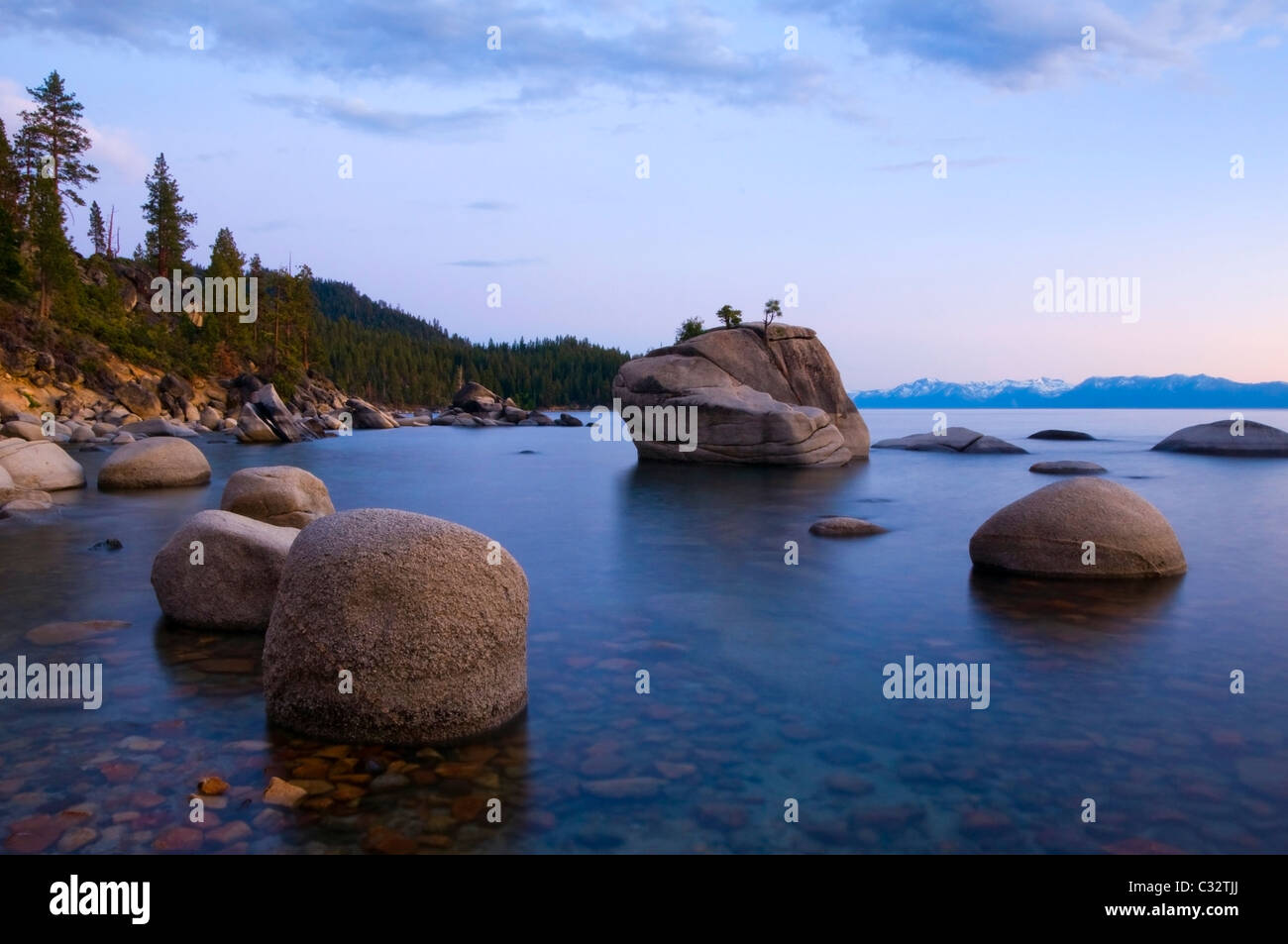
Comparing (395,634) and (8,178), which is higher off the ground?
(8,178)

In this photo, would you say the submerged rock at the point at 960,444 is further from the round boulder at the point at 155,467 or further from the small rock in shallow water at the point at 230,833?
the small rock in shallow water at the point at 230,833

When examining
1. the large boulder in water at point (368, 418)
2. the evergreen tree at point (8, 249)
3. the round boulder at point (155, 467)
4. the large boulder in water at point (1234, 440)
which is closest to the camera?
the round boulder at point (155, 467)

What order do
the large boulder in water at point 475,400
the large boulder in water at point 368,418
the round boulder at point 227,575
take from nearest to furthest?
the round boulder at point 227,575, the large boulder in water at point 368,418, the large boulder in water at point 475,400

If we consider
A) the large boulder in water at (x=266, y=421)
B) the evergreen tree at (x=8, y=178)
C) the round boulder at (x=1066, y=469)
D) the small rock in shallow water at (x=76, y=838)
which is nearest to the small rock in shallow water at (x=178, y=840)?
the small rock in shallow water at (x=76, y=838)

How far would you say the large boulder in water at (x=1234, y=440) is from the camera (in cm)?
3616

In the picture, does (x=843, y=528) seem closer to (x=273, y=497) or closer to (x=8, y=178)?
(x=273, y=497)

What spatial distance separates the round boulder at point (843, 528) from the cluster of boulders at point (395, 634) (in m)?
9.88

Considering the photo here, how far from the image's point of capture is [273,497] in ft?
44.7

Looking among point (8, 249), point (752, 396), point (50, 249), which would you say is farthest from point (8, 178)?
point (752, 396)

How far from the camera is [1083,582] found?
11.2m

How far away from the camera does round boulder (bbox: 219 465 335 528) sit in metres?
13.5

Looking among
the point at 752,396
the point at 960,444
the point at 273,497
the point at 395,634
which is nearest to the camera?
the point at 395,634

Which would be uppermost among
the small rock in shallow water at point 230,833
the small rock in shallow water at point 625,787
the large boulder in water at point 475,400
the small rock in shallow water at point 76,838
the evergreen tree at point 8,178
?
the evergreen tree at point 8,178
